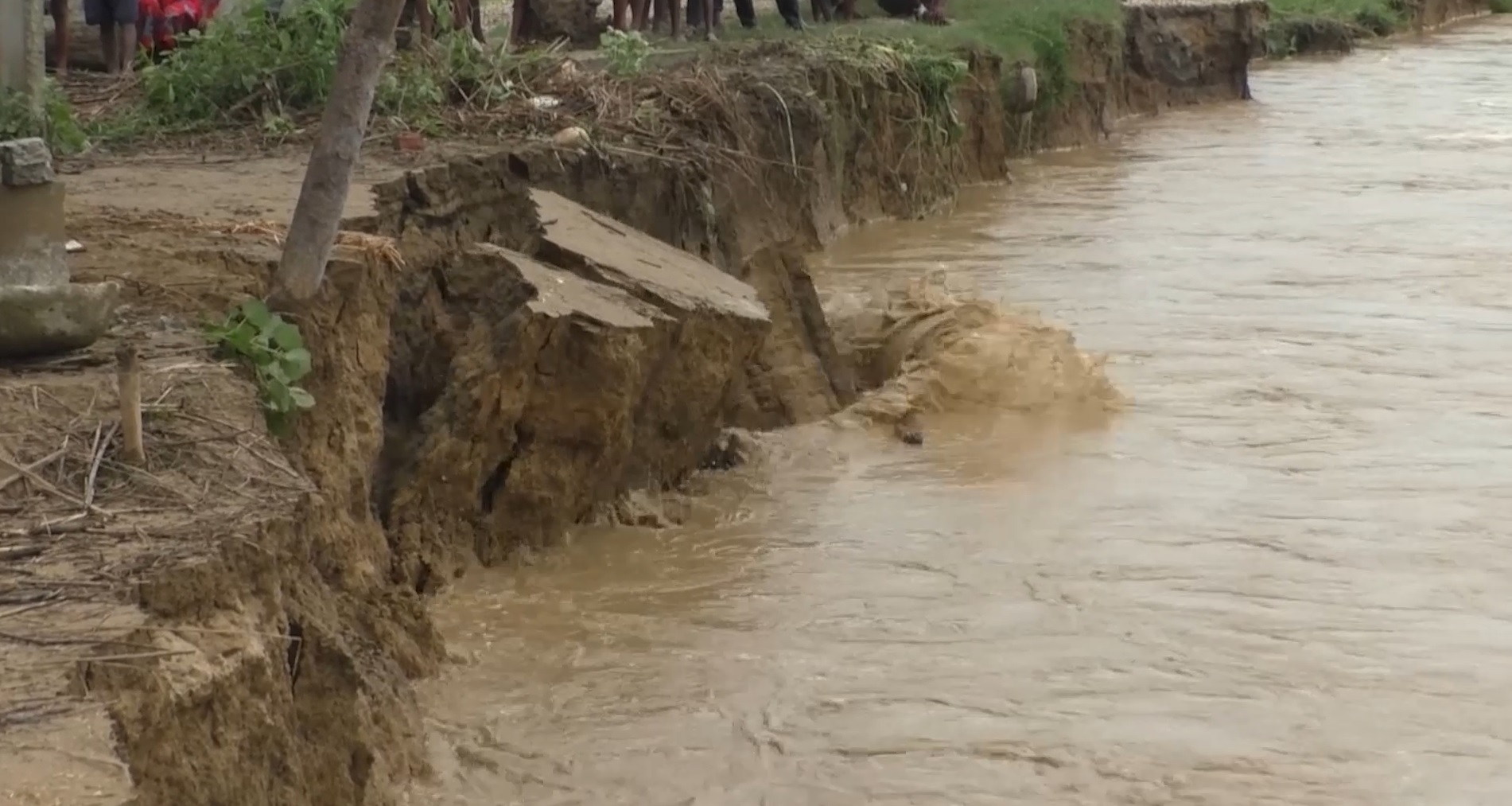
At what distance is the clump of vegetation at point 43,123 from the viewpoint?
7230mm

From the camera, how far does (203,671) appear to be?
10.7 ft

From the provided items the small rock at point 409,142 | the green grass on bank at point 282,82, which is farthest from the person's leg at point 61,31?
the small rock at point 409,142

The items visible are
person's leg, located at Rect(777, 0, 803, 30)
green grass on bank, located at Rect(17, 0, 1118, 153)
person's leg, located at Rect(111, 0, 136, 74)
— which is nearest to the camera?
green grass on bank, located at Rect(17, 0, 1118, 153)

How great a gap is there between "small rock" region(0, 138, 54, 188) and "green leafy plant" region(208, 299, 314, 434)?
0.57 m

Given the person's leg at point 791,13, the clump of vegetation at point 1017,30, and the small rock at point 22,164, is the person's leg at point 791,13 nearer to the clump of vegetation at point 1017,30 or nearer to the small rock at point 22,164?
the clump of vegetation at point 1017,30

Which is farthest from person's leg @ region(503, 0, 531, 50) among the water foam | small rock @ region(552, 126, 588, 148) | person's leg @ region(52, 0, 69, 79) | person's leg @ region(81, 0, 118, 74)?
small rock @ region(552, 126, 588, 148)

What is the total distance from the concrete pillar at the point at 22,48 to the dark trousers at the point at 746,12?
5665mm

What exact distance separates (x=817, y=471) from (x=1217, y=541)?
61.4 inches

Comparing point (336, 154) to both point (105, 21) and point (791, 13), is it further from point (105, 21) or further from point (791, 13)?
point (791, 13)

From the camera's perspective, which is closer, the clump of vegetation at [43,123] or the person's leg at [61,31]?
the clump of vegetation at [43,123]

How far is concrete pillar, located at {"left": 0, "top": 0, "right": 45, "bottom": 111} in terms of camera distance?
7.68 m

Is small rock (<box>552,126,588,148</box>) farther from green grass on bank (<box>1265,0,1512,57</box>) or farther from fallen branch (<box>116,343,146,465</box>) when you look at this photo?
green grass on bank (<box>1265,0,1512,57</box>)

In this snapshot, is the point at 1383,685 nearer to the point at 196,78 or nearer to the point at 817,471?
the point at 817,471

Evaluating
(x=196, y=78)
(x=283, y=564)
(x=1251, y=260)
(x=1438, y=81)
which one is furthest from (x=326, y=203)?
(x=1438, y=81)
